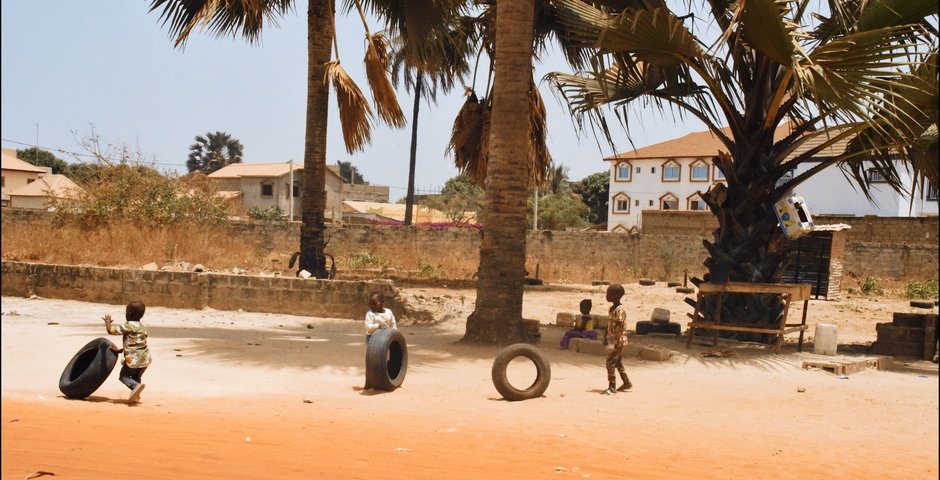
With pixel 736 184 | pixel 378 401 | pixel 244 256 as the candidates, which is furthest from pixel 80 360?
pixel 244 256

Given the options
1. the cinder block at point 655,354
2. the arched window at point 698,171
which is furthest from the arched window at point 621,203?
the cinder block at point 655,354

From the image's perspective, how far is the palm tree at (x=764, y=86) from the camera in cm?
956

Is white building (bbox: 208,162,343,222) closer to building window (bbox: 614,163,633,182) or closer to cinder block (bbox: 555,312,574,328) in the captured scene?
building window (bbox: 614,163,633,182)

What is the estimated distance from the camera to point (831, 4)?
11891 mm

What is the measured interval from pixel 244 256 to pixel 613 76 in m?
12.1

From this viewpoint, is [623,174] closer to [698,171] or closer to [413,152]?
[698,171]

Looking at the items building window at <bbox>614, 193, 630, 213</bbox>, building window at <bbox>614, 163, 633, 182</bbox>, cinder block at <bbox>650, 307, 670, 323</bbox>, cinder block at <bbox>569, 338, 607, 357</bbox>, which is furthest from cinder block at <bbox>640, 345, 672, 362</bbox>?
building window at <bbox>614, 193, 630, 213</bbox>

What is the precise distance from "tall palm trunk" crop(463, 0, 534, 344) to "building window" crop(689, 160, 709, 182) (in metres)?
48.2

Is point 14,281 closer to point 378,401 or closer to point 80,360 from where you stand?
point 80,360

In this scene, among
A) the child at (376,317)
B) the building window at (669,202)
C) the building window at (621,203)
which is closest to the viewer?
the child at (376,317)

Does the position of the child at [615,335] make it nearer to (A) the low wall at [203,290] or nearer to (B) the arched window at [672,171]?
(A) the low wall at [203,290]

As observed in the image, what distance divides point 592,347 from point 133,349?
634cm

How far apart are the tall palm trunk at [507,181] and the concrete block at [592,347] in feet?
3.10

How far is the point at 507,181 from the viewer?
1212 centimetres
